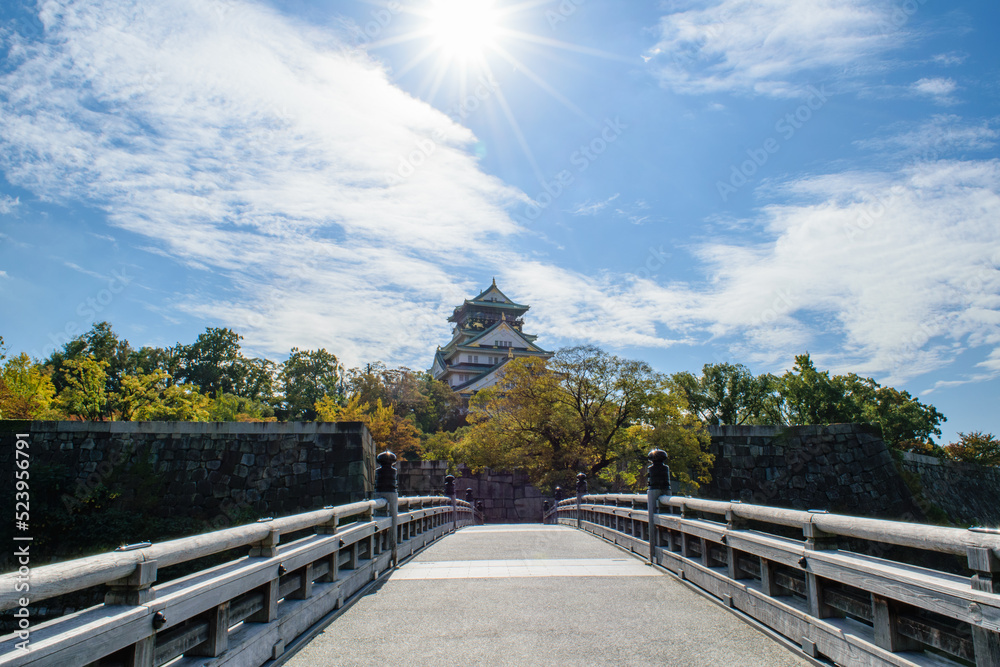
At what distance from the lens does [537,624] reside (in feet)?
15.6

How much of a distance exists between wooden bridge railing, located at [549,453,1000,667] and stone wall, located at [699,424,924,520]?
21211 millimetres

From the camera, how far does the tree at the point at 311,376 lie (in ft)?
151

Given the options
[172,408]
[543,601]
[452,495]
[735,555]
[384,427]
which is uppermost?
[172,408]

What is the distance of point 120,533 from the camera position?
18.6m

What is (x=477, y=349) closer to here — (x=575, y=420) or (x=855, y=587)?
(x=575, y=420)

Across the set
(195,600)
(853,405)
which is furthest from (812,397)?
(195,600)

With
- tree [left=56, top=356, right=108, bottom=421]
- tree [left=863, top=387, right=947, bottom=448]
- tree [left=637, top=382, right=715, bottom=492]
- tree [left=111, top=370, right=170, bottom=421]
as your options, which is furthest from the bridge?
tree [left=863, top=387, right=947, bottom=448]

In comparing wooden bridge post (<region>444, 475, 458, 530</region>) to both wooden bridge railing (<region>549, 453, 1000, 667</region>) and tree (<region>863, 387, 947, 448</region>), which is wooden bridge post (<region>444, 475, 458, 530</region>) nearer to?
wooden bridge railing (<region>549, 453, 1000, 667</region>)

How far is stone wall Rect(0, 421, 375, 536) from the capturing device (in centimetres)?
1950

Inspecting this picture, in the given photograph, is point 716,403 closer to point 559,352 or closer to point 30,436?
point 559,352

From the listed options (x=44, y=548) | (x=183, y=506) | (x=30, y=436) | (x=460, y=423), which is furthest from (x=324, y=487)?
(x=460, y=423)

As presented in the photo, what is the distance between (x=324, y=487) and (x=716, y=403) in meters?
24.5

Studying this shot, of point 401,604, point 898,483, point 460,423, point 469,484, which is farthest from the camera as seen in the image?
point 460,423

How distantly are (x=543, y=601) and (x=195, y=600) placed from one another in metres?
3.47
